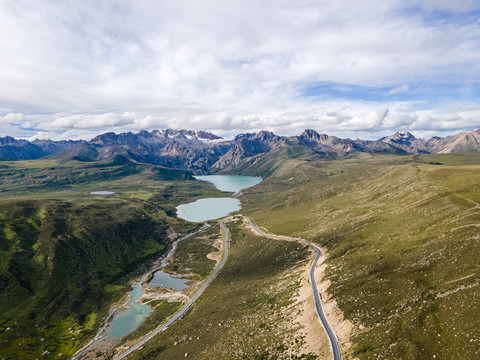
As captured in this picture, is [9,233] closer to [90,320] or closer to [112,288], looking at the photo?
[112,288]

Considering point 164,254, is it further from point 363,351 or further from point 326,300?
point 363,351

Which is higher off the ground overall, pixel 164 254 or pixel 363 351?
pixel 363 351

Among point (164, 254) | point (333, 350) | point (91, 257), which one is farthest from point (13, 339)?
point (333, 350)

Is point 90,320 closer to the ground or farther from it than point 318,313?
closer to the ground

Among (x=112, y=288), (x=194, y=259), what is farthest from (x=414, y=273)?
(x=112, y=288)

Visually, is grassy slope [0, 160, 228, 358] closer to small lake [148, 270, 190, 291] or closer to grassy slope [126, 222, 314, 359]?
small lake [148, 270, 190, 291]

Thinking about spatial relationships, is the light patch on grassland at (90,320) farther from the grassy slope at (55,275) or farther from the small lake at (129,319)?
the small lake at (129,319)

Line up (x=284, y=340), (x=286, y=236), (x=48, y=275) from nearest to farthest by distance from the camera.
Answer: (x=284, y=340)
(x=48, y=275)
(x=286, y=236)

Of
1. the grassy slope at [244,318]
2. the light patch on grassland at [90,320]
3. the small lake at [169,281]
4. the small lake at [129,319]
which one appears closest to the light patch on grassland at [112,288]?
the small lake at [169,281]

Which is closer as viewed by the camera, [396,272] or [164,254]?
[396,272]
